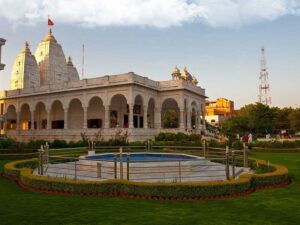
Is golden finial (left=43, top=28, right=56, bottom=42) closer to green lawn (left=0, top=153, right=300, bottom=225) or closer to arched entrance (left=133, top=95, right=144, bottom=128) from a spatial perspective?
arched entrance (left=133, top=95, right=144, bottom=128)

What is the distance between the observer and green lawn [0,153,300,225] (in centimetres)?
633

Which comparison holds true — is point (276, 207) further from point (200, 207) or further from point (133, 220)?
point (133, 220)

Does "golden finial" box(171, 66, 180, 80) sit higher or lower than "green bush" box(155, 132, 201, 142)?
higher

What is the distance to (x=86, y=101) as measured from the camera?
37.1 m

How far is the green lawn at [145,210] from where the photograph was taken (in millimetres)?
6332

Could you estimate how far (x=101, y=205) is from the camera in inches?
305

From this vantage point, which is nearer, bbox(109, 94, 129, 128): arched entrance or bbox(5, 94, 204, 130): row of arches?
bbox(5, 94, 204, 130): row of arches

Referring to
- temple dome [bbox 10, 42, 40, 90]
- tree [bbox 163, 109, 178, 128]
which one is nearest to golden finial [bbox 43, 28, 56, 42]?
temple dome [bbox 10, 42, 40, 90]

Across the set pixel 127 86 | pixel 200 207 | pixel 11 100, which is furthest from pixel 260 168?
pixel 11 100

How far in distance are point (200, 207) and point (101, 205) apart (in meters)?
2.74

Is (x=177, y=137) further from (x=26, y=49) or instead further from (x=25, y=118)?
(x=26, y=49)

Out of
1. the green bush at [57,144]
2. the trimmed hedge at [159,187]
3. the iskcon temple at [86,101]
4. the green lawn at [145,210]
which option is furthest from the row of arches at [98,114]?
the green lawn at [145,210]

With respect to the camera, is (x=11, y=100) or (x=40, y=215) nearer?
(x=40, y=215)

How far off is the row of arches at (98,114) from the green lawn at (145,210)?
2683 centimetres
